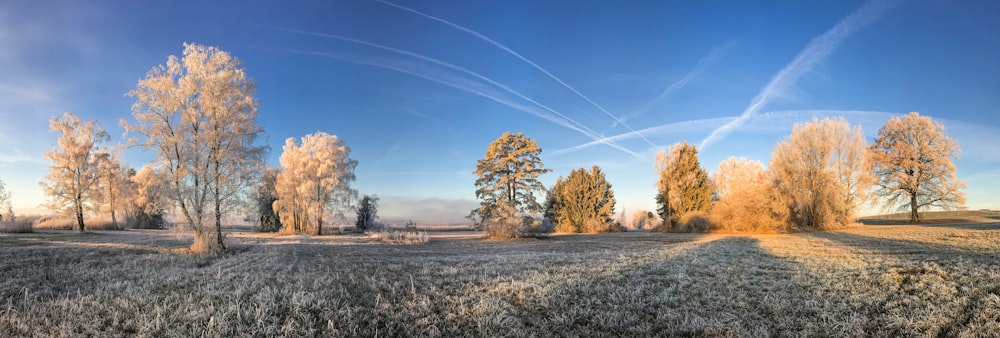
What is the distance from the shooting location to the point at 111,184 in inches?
1599

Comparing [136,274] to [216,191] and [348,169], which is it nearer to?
[216,191]

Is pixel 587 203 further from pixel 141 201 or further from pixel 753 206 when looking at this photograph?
pixel 141 201

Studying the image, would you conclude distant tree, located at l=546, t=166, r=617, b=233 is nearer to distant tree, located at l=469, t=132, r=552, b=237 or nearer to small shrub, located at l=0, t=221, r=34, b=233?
distant tree, located at l=469, t=132, r=552, b=237

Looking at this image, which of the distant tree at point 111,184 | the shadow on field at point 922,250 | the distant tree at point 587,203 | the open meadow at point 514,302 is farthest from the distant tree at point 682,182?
the distant tree at point 111,184

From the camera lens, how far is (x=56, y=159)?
3033cm

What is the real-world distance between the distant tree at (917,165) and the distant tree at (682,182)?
13.7 meters

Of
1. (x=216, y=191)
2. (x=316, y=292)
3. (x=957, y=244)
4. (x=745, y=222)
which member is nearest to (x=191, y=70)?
(x=216, y=191)

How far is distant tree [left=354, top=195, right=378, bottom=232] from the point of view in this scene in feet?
166

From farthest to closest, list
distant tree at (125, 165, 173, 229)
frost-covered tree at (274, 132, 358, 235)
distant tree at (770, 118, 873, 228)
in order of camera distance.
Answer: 1. distant tree at (125, 165, 173, 229)
2. frost-covered tree at (274, 132, 358, 235)
3. distant tree at (770, 118, 873, 228)

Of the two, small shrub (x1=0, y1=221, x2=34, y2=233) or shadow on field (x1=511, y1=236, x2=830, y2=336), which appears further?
small shrub (x1=0, y1=221, x2=34, y2=233)

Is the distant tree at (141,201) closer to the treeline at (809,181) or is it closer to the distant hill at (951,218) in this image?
the treeline at (809,181)

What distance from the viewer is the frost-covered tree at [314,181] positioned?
3594 cm

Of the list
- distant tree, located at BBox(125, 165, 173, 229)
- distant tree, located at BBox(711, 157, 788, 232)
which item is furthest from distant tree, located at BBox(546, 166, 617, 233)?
distant tree, located at BBox(125, 165, 173, 229)

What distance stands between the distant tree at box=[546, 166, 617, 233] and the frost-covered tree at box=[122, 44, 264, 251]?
3402 centimetres
